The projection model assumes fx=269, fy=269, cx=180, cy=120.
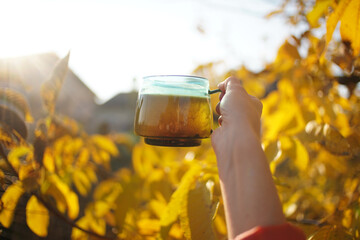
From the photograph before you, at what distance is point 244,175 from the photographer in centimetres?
47

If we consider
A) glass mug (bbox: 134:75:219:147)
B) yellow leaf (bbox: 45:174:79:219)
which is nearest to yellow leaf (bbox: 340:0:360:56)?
glass mug (bbox: 134:75:219:147)

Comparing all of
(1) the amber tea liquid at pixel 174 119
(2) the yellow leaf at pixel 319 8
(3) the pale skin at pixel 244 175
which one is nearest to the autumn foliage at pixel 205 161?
(2) the yellow leaf at pixel 319 8

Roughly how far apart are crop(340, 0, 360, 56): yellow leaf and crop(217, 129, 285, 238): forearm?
12.1 inches

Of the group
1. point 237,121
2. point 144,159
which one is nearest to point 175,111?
point 237,121

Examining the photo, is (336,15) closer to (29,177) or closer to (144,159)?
(29,177)

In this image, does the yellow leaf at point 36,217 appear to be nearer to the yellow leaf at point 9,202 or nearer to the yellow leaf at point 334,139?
the yellow leaf at point 9,202

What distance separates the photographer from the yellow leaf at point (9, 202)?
2.38 feet

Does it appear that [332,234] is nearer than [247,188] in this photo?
No

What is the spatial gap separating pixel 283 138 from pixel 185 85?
0.41 metres

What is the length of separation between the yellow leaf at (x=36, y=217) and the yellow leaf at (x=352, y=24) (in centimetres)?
93

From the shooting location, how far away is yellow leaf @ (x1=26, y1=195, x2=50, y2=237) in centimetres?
79

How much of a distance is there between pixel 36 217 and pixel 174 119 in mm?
510

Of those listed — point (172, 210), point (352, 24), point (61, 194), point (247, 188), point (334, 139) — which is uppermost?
point (352, 24)

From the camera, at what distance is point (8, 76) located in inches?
37.9
